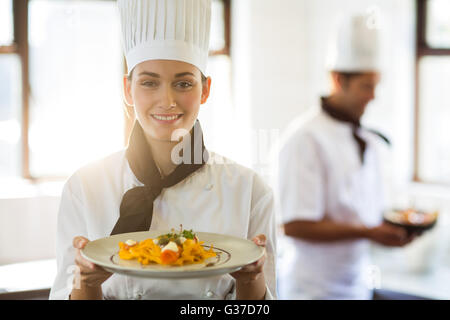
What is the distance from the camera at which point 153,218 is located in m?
0.64

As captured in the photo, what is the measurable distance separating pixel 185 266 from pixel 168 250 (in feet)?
0.08

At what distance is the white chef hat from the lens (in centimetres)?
138

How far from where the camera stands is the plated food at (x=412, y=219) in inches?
57.3

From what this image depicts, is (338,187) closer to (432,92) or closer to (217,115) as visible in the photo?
(217,115)

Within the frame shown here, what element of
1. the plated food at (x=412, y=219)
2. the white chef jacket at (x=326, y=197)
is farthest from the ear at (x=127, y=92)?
the plated food at (x=412, y=219)

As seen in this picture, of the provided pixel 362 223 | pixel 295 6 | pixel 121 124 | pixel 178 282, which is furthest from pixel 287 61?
pixel 178 282

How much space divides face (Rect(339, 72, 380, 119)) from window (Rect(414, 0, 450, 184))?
4.24 ft

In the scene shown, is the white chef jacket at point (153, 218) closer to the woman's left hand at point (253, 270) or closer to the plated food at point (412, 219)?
the woman's left hand at point (253, 270)

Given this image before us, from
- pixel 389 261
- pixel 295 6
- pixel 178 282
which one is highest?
pixel 295 6

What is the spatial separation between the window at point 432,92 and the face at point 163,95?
2182 millimetres

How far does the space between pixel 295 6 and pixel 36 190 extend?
2.48 meters
